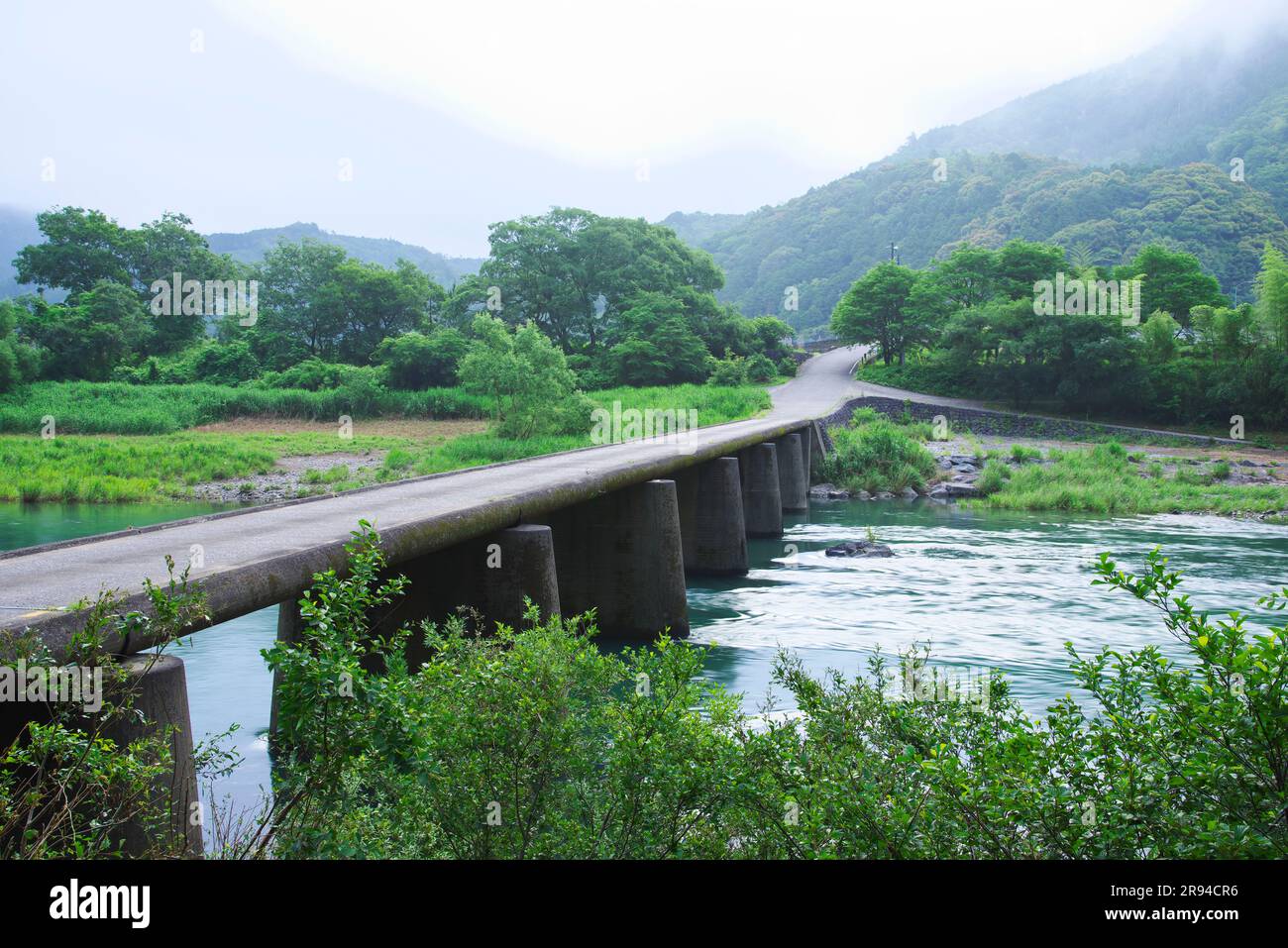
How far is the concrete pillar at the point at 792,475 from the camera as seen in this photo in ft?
108

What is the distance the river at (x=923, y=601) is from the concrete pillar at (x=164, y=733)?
122 inches

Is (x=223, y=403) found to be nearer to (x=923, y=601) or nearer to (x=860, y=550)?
(x=860, y=550)

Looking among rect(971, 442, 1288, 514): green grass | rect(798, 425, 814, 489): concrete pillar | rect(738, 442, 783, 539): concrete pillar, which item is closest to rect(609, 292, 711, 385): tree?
rect(798, 425, 814, 489): concrete pillar

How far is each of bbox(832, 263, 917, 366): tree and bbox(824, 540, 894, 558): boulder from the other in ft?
167

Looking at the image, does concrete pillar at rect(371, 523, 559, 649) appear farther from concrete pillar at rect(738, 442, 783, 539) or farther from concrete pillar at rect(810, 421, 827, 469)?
concrete pillar at rect(810, 421, 827, 469)

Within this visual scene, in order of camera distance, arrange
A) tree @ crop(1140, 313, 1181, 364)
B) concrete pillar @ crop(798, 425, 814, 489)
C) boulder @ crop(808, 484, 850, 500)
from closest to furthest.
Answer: boulder @ crop(808, 484, 850, 500) → concrete pillar @ crop(798, 425, 814, 489) → tree @ crop(1140, 313, 1181, 364)

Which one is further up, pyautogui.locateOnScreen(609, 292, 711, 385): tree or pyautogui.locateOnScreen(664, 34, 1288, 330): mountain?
pyautogui.locateOnScreen(664, 34, 1288, 330): mountain

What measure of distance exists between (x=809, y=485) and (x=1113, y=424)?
21.6 meters

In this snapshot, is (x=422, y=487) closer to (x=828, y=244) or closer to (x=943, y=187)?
(x=828, y=244)

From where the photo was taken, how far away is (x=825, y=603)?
18.5m

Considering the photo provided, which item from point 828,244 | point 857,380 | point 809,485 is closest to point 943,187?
point 828,244

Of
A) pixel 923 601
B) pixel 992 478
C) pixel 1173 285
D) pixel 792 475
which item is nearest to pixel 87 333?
pixel 792 475

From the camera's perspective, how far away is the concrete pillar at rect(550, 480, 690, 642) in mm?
15320

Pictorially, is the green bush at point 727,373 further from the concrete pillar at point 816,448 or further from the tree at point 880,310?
the concrete pillar at point 816,448
